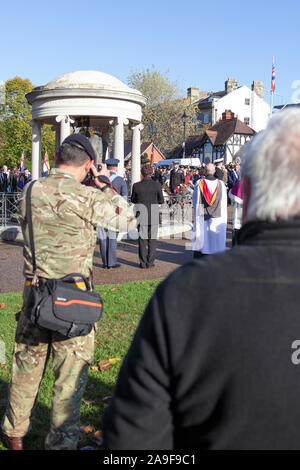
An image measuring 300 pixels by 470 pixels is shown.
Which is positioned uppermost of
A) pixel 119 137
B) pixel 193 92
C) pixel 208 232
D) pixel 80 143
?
pixel 193 92

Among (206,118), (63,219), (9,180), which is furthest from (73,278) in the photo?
(206,118)

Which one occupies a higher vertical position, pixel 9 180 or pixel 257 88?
pixel 257 88

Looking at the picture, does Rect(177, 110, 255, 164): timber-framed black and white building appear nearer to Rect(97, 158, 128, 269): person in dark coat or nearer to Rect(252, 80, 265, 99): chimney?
Rect(252, 80, 265, 99): chimney

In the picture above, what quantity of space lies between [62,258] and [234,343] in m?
2.10

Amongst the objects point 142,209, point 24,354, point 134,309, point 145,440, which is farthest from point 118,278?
point 145,440

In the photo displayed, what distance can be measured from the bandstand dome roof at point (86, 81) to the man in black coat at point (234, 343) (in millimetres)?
14247

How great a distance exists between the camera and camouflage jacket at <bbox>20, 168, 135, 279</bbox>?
3.32 m

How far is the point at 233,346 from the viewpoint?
1.44 meters

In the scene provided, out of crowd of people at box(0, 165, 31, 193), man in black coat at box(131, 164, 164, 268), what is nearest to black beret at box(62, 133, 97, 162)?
man in black coat at box(131, 164, 164, 268)

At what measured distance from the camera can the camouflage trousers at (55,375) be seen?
11.0ft

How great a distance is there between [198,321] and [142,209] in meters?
9.04

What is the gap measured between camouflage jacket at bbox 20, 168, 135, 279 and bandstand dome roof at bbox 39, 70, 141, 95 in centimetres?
1228

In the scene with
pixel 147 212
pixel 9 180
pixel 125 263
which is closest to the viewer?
pixel 147 212

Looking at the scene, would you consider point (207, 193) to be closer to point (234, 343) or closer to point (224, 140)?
point (234, 343)
